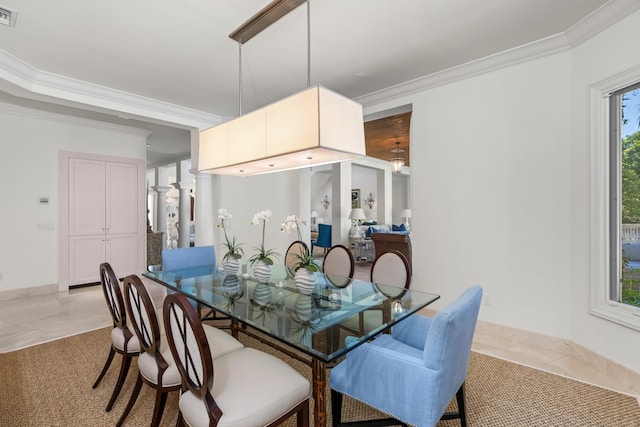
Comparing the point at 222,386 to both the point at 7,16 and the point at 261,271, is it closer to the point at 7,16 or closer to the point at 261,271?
the point at 261,271

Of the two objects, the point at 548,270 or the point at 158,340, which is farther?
the point at 548,270

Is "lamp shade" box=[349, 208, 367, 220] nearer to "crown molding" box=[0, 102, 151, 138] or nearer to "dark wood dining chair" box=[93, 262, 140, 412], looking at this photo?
"crown molding" box=[0, 102, 151, 138]

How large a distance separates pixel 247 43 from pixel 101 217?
167 inches

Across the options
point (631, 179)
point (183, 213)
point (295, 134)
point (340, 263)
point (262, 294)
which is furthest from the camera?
point (183, 213)

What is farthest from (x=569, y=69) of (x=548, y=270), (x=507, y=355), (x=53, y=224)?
(x=53, y=224)

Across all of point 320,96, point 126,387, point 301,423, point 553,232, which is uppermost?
point 320,96

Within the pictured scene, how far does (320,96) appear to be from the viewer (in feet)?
6.54

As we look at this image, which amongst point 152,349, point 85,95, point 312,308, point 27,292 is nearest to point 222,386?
point 152,349

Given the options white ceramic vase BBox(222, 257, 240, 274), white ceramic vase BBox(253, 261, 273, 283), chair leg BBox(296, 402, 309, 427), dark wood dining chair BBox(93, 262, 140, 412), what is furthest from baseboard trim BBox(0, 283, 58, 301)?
chair leg BBox(296, 402, 309, 427)

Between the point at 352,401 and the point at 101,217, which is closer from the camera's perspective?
the point at 352,401

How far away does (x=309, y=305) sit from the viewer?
6.60ft

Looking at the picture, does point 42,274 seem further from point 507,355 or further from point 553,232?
point 553,232

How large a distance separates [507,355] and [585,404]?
2.25ft

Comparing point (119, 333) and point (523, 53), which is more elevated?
point (523, 53)
